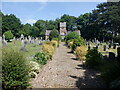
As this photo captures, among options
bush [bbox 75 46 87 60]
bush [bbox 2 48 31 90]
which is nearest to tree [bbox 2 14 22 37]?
bush [bbox 75 46 87 60]

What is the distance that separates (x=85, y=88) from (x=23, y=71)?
240cm

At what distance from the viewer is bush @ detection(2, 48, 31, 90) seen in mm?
5602

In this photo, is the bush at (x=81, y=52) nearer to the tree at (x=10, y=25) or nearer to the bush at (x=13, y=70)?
the bush at (x=13, y=70)

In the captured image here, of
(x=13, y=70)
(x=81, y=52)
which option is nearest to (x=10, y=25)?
(x=81, y=52)

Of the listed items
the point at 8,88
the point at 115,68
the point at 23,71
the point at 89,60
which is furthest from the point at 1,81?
the point at 89,60

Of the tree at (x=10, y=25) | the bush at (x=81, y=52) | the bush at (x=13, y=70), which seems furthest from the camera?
the tree at (x=10, y=25)

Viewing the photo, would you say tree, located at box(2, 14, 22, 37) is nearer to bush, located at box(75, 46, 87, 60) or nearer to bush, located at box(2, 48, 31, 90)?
bush, located at box(75, 46, 87, 60)

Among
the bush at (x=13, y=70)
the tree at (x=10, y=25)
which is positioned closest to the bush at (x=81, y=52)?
the bush at (x=13, y=70)

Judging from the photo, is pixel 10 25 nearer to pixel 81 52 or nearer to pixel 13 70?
pixel 81 52

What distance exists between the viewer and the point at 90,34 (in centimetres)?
6388

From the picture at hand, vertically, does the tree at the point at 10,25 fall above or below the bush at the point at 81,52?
above

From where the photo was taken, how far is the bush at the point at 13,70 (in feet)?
18.4

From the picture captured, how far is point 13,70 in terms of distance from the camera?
18.7 feet

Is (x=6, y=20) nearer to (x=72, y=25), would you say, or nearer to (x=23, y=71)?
(x=72, y=25)
